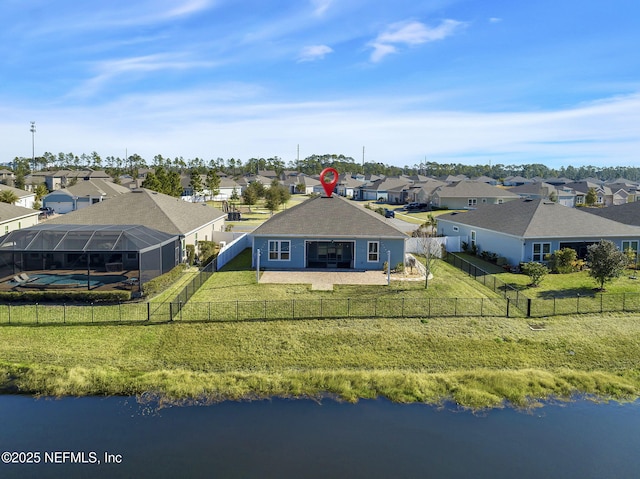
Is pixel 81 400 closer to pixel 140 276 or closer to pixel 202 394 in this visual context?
pixel 202 394

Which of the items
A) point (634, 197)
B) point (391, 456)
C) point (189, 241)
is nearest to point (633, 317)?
Result: point (391, 456)

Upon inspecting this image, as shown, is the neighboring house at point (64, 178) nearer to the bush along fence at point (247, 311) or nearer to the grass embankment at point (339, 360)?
the bush along fence at point (247, 311)

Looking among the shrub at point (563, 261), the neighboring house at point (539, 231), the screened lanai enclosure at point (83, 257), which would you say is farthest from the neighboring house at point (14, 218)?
the shrub at point (563, 261)

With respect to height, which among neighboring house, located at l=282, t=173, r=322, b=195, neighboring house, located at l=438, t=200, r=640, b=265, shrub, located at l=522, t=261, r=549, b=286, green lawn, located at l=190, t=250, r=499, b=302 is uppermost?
neighboring house, located at l=282, t=173, r=322, b=195

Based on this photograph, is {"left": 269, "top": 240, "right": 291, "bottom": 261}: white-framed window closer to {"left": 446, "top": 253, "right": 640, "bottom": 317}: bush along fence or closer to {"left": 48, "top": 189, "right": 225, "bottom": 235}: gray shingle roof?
{"left": 48, "top": 189, "right": 225, "bottom": 235}: gray shingle roof

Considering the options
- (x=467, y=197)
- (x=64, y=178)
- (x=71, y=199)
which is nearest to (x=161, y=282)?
(x=71, y=199)

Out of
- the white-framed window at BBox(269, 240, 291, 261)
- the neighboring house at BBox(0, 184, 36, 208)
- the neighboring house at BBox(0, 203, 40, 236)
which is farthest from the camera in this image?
the neighboring house at BBox(0, 184, 36, 208)

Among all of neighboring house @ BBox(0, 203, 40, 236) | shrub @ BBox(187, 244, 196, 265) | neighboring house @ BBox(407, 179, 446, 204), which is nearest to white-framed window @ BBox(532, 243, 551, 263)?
shrub @ BBox(187, 244, 196, 265)
